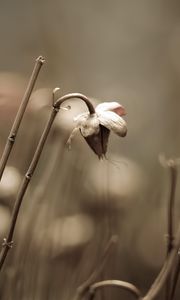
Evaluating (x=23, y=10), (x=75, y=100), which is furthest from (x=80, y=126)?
(x=23, y=10)

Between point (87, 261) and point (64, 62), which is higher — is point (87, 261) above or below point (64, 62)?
below

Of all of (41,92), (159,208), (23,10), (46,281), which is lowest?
(46,281)

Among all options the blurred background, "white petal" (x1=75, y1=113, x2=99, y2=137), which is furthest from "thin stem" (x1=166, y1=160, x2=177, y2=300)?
"white petal" (x1=75, y1=113, x2=99, y2=137)

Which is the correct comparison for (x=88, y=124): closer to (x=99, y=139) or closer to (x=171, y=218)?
(x=99, y=139)

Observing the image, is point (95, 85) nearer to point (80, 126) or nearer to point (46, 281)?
point (80, 126)

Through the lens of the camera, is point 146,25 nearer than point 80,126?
No

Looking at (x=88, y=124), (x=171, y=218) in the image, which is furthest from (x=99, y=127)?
(x=171, y=218)

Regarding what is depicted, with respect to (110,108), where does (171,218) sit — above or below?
below

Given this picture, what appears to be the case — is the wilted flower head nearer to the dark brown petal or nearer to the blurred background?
the dark brown petal
